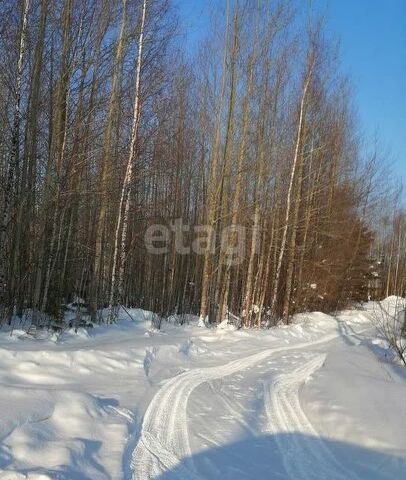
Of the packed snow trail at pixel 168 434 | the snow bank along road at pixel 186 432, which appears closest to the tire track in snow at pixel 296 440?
the snow bank along road at pixel 186 432

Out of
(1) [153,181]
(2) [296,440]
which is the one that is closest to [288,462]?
(2) [296,440]

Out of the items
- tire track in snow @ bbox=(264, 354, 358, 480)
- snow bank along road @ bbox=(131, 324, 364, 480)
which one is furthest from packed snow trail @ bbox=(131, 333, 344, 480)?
tire track in snow @ bbox=(264, 354, 358, 480)

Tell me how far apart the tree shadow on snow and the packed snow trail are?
7 centimetres

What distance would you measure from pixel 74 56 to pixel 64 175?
2.59 meters

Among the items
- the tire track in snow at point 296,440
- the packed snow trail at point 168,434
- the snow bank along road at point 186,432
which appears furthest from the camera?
the tire track in snow at point 296,440

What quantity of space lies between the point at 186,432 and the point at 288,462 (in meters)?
1.07

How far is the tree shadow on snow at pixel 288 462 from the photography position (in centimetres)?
382

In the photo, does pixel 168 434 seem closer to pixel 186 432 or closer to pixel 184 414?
pixel 186 432

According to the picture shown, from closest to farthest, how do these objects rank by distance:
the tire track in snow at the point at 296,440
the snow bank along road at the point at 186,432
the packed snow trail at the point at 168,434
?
the packed snow trail at the point at 168,434, the snow bank along road at the point at 186,432, the tire track in snow at the point at 296,440

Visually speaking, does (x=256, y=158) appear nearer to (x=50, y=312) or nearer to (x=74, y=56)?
(x=74, y=56)

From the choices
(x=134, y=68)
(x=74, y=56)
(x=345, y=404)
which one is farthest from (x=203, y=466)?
(x=134, y=68)

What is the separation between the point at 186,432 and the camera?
15.5 ft

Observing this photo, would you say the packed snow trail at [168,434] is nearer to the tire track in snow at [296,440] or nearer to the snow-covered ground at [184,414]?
the snow-covered ground at [184,414]

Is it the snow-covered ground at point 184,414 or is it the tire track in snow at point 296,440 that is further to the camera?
the tire track in snow at point 296,440
